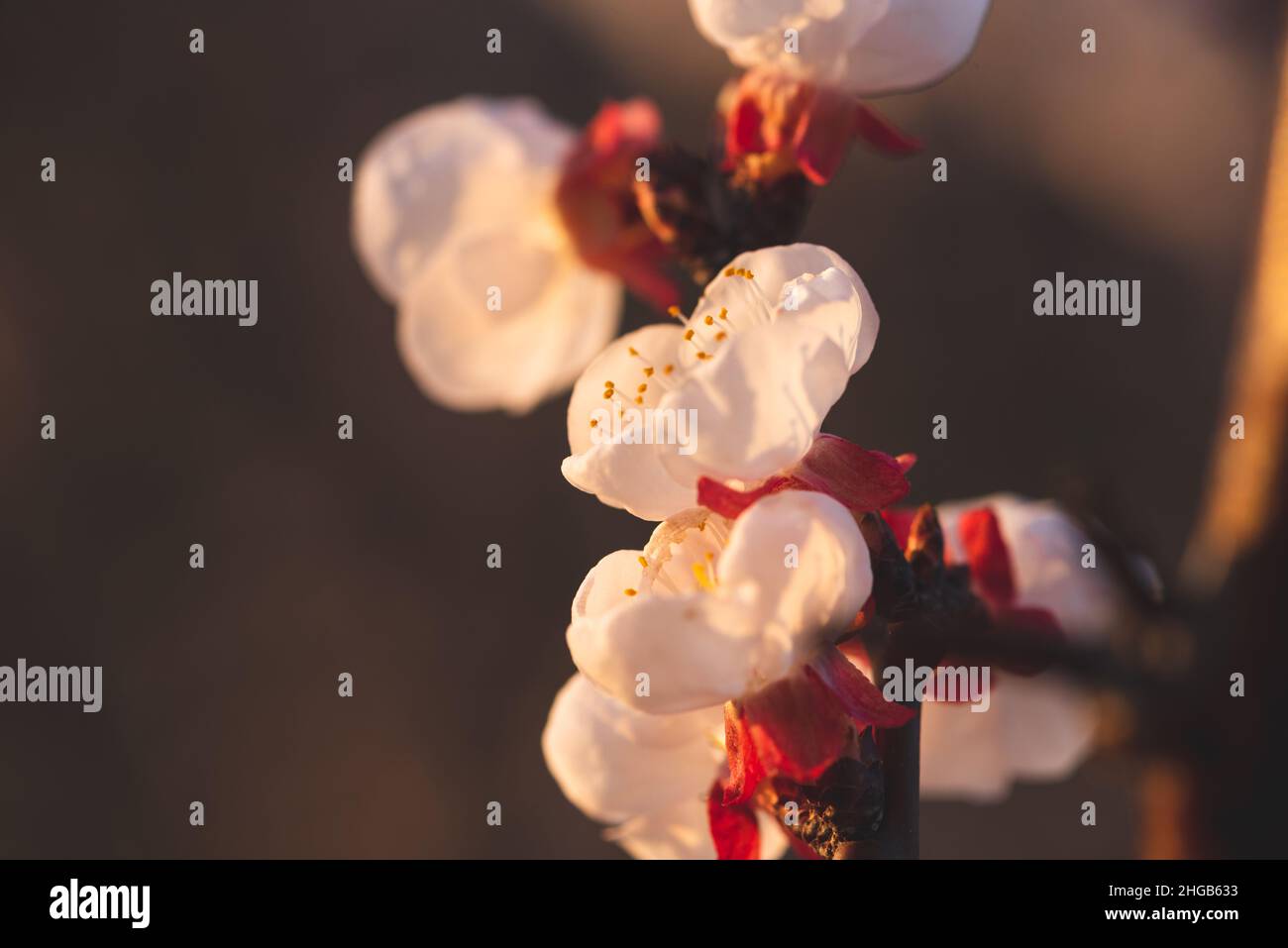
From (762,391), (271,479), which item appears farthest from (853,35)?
(271,479)

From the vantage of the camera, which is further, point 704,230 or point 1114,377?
point 1114,377

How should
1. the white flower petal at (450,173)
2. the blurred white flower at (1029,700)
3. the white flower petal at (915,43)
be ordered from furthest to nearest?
the white flower petal at (450,173), the blurred white flower at (1029,700), the white flower petal at (915,43)

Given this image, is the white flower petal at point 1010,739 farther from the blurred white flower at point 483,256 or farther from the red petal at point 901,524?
the blurred white flower at point 483,256

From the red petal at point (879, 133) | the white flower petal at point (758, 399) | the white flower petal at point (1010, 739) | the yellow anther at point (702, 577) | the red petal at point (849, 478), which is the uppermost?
the red petal at point (879, 133)

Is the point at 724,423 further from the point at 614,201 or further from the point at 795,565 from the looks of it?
the point at 614,201

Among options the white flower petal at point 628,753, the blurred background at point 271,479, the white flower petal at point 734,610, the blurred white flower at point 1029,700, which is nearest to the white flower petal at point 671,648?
the white flower petal at point 734,610
